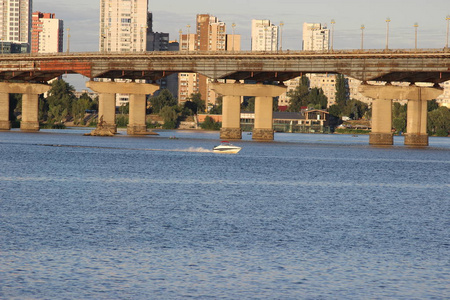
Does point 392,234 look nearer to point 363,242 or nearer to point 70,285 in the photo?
point 363,242

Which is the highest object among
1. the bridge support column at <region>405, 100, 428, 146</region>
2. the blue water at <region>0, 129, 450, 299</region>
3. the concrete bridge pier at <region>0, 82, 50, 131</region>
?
the concrete bridge pier at <region>0, 82, 50, 131</region>

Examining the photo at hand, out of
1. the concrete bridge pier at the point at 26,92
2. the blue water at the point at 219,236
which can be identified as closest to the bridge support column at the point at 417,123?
the blue water at the point at 219,236

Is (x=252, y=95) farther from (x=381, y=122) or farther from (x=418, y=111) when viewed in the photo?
(x=418, y=111)

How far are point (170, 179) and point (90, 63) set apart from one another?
105 m

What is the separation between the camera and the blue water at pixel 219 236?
3019cm

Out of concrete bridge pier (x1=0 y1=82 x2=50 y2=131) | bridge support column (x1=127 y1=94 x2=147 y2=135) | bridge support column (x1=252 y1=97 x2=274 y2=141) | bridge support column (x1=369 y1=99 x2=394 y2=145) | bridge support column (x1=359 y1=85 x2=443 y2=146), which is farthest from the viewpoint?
concrete bridge pier (x1=0 y1=82 x2=50 y2=131)

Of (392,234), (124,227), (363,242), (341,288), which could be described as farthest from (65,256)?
(392,234)

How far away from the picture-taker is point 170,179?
248 ft

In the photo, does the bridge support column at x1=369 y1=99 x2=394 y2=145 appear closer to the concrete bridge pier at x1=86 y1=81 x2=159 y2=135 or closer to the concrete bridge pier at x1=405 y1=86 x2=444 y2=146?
the concrete bridge pier at x1=405 y1=86 x2=444 y2=146

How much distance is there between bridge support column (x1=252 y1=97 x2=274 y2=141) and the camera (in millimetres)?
160625

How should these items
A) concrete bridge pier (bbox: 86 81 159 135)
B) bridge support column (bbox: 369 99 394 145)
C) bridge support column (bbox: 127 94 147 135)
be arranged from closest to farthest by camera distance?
bridge support column (bbox: 369 99 394 145), concrete bridge pier (bbox: 86 81 159 135), bridge support column (bbox: 127 94 147 135)

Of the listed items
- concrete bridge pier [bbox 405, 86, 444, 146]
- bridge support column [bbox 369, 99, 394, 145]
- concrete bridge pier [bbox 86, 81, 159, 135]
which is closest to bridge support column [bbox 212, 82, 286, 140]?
bridge support column [bbox 369, 99, 394, 145]

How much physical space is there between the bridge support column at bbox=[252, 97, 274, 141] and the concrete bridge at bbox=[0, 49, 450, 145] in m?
0.19

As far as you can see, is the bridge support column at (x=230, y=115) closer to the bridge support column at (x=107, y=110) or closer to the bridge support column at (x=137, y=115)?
the bridge support column at (x=137, y=115)
